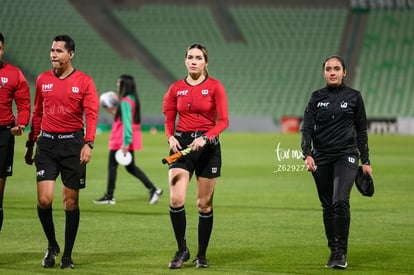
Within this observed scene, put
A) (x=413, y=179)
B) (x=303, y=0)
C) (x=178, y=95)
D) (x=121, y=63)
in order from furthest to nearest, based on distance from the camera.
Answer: (x=303, y=0) → (x=121, y=63) → (x=413, y=179) → (x=178, y=95)

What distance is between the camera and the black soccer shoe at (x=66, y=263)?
7746 millimetres

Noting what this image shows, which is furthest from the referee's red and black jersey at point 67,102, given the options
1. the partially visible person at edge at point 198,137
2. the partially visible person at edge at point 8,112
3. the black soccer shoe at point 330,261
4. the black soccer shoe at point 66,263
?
the black soccer shoe at point 330,261

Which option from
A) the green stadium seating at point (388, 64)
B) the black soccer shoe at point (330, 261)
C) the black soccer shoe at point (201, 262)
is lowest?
the black soccer shoe at point (201, 262)

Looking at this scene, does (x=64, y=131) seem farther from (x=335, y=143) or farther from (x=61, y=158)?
(x=335, y=143)

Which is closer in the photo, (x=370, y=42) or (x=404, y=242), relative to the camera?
(x=404, y=242)

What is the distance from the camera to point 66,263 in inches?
305

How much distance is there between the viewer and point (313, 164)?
812 cm

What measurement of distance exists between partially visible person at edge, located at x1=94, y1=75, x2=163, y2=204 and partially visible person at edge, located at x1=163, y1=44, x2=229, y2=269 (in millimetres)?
5733

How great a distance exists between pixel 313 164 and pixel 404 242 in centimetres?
230

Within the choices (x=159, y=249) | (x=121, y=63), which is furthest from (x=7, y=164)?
(x=121, y=63)

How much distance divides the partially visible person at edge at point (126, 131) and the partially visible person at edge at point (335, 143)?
594 centimetres

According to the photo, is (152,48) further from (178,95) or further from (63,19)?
(178,95)

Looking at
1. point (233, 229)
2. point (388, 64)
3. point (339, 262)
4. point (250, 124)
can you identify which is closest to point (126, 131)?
point (233, 229)

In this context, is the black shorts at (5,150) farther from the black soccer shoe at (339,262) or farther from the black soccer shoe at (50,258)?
the black soccer shoe at (339,262)
